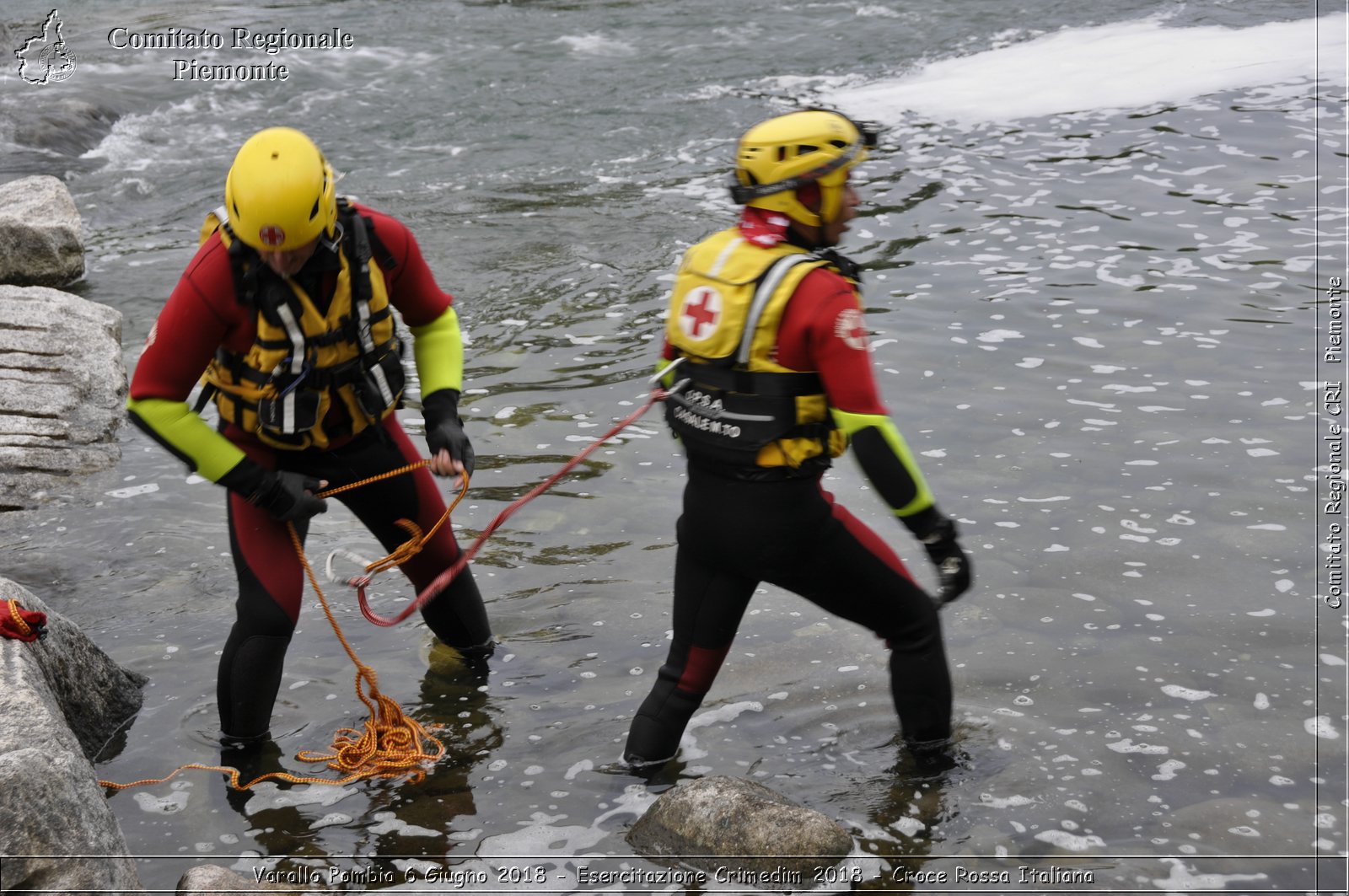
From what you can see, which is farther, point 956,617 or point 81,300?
point 81,300

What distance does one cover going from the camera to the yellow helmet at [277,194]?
12.0 ft

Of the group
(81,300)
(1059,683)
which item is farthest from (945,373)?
(81,300)

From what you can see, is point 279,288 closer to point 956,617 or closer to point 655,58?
point 956,617

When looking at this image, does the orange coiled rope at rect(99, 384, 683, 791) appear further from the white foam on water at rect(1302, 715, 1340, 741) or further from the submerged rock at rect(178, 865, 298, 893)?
the white foam on water at rect(1302, 715, 1340, 741)

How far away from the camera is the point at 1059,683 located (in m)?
4.98

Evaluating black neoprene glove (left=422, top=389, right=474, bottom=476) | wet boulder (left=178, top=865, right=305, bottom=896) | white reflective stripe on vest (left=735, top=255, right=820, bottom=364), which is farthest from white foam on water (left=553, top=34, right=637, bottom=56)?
wet boulder (left=178, top=865, right=305, bottom=896)

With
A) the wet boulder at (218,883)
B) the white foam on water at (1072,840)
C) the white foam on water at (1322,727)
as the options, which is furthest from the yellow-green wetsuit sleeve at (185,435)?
the white foam on water at (1322,727)

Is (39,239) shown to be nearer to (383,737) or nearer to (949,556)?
(383,737)

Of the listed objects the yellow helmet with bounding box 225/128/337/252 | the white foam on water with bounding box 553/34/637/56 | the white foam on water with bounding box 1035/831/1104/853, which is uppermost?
the white foam on water with bounding box 553/34/637/56

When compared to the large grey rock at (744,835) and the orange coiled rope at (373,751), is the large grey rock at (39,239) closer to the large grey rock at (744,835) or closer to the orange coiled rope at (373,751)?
the orange coiled rope at (373,751)

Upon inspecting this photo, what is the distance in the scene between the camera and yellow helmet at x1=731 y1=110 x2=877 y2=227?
142 inches

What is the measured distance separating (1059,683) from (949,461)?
6.79ft

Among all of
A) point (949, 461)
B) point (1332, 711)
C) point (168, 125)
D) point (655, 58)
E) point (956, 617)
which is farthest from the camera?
point (655, 58)

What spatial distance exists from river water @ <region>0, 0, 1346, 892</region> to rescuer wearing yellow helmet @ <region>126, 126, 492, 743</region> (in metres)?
0.84
